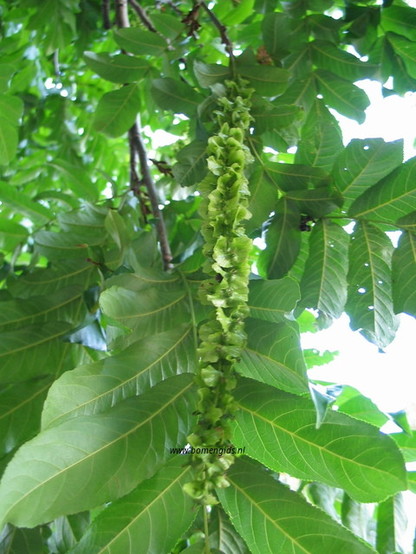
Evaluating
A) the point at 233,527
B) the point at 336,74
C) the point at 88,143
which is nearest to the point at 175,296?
the point at 233,527

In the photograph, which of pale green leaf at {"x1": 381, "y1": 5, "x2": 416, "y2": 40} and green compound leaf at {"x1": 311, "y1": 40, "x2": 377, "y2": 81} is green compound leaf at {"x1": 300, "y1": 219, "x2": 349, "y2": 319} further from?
pale green leaf at {"x1": 381, "y1": 5, "x2": 416, "y2": 40}

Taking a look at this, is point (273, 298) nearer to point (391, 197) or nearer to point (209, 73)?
point (391, 197)

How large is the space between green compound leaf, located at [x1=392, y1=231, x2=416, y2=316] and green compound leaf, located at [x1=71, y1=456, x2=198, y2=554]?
1.25 feet

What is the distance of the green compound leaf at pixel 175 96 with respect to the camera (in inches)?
39.3

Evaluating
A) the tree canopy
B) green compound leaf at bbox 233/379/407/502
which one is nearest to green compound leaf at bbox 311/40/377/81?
the tree canopy

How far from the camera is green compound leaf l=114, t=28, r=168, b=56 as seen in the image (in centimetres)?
109

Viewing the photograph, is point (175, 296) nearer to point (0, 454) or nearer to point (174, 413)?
point (174, 413)

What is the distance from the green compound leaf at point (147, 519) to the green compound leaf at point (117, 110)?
79 centimetres

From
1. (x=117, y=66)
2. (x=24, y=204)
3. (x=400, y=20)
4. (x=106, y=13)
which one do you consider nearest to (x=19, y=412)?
(x=24, y=204)

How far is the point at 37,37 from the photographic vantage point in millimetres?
1623

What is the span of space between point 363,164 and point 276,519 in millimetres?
526

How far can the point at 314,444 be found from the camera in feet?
2.07

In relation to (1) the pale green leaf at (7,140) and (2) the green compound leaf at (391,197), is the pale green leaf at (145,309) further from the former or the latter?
(1) the pale green leaf at (7,140)

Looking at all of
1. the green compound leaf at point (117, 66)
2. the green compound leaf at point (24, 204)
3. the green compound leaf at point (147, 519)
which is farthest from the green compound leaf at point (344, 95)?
the green compound leaf at point (147, 519)
